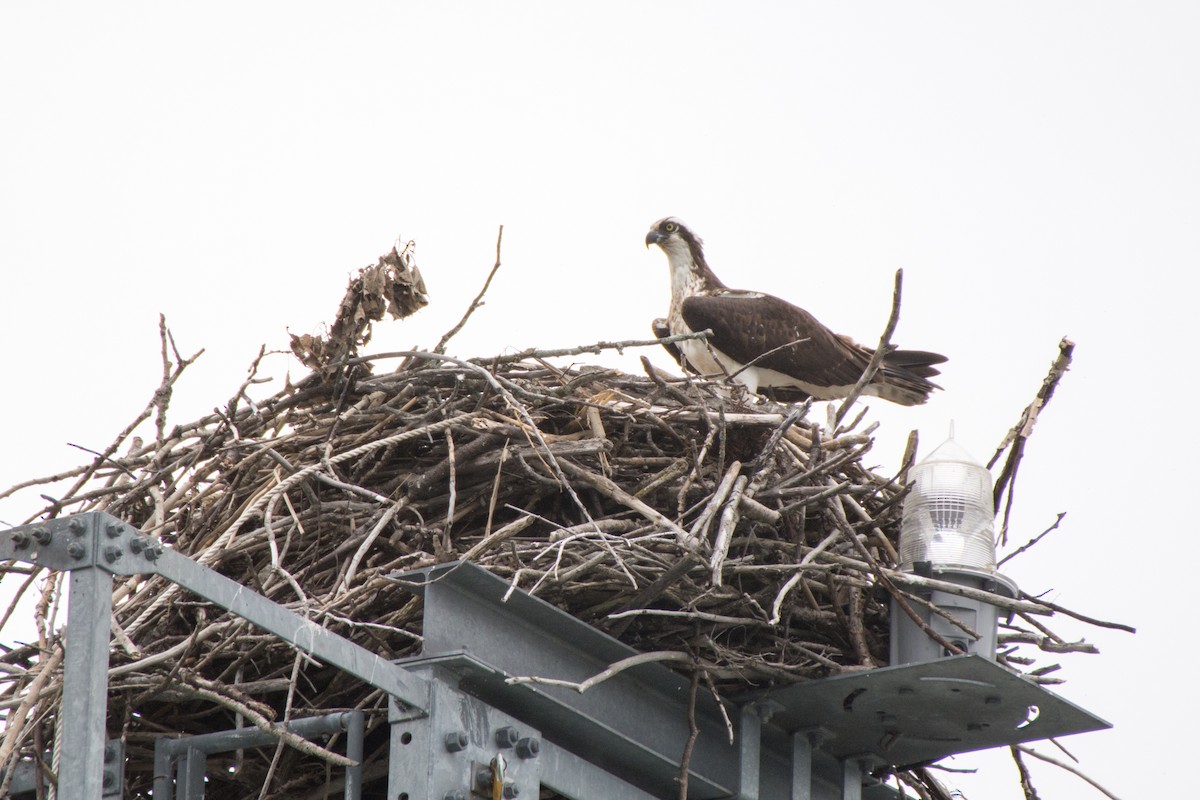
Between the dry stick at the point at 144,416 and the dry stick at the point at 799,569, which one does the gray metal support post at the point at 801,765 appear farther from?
the dry stick at the point at 144,416

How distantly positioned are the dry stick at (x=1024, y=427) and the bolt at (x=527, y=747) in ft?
6.26

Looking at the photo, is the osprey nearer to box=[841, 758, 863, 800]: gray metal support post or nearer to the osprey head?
the osprey head

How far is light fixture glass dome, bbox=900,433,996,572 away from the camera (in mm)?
5672

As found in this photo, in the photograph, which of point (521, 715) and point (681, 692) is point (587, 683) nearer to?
point (521, 715)

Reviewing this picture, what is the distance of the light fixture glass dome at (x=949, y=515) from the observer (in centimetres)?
567

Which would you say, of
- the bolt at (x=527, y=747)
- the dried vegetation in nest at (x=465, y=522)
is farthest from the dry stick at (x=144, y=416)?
the bolt at (x=527, y=747)

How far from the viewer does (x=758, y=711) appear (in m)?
5.69

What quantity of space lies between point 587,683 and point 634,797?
2.49 feet

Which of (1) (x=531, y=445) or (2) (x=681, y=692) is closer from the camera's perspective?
(2) (x=681, y=692)

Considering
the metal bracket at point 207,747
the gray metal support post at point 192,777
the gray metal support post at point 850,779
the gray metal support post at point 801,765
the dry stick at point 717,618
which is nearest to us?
the metal bracket at point 207,747

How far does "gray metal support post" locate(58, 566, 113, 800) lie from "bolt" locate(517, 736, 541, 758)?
153 centimetres

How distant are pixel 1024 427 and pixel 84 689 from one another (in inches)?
140

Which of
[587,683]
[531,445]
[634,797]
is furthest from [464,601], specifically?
[531,445]

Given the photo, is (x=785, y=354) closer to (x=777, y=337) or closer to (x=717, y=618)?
(x=777, y=337)
